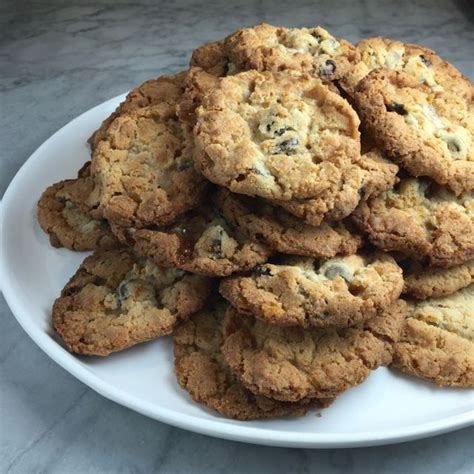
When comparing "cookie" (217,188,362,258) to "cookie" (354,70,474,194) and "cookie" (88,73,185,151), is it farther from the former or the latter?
"cookie" (88,73,185,151)

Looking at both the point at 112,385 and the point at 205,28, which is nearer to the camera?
the point at 112,385

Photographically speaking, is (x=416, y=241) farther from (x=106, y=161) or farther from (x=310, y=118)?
(x=106, y=161)

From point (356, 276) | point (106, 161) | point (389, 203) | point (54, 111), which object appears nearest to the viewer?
point (356, 276)

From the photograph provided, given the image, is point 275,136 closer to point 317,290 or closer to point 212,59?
point 317,290

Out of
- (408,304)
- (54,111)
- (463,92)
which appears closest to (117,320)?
(408,304)

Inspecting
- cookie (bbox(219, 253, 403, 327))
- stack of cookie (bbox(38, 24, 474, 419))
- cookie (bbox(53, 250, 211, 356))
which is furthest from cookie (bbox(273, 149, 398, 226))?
cookie (bbox(53, 250, 211, 356))

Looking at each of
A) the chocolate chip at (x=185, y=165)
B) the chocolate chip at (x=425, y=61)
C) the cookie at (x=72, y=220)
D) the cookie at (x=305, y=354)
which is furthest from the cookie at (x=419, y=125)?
the cookie at (x=72, y=220)
